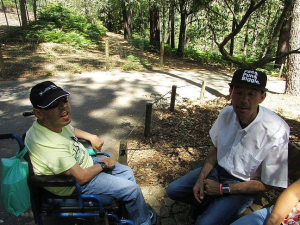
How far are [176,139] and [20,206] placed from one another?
321 cm

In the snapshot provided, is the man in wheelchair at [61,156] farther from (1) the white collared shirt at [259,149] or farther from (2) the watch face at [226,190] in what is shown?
(1) the white collared shirt at [259,149]

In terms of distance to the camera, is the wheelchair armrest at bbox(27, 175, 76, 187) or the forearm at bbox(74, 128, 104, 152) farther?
the forearm at bbox(74, 128, 104, 152)

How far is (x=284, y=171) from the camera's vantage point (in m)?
1.93

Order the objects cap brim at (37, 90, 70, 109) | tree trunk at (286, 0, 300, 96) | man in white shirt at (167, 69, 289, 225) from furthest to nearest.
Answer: tree trunk at (286, 0, 300, 96)
man in white shirt at (167, 69, 289, 225)
cap brim at (37, 90, 70, 109)

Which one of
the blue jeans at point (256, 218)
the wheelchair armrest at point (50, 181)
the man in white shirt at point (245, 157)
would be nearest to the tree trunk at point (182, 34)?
the man in white shirt at point (245, 157)

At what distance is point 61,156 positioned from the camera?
1.91 metres

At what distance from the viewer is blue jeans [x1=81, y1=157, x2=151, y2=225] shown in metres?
2.10

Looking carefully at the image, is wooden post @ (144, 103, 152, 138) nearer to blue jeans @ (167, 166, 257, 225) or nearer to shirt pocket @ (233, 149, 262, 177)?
blue jeans @ (167, 166, 257, 225)

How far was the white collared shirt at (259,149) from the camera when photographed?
1956 millimetres

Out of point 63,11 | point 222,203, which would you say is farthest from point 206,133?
point 63,11

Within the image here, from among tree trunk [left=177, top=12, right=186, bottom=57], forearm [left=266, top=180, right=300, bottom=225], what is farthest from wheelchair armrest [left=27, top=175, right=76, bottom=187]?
tree trunk [left=177, top=12, right=186, bottom=57]

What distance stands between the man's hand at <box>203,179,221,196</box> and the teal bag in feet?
5.22

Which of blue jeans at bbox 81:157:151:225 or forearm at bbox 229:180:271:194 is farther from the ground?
forearm at bbox 229:180:271:194

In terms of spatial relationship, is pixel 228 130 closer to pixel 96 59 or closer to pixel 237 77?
pixel 237 77
